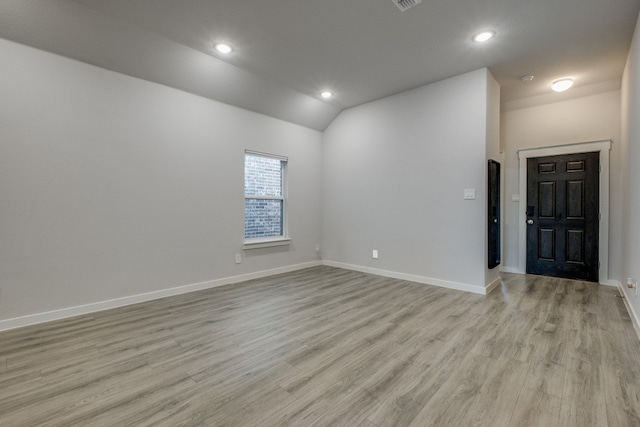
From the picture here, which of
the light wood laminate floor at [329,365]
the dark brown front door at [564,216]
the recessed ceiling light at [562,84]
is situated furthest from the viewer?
the dark brown front door at [564,216]

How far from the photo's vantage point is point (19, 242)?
2.70 metres

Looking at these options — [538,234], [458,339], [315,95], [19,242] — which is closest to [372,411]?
[458,339]

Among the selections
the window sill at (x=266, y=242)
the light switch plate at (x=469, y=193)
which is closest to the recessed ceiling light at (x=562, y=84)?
the light switch plate at (x=469, y=193)

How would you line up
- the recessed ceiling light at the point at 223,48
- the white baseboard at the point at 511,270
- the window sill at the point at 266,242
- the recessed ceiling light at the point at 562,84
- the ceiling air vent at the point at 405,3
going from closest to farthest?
1. the ceiling air vent at the point at 405,3
2. the recessed ceiling light at the point at 223,48
3. the recessed ceiling light at the point at 562,84
4. the window sill at the point at 266,242
5. the white baseboard at the point at 511,270

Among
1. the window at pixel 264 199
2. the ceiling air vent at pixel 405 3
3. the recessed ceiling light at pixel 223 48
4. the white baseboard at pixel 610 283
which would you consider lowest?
the white baseboard at pixel 610 283

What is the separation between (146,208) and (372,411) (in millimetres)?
3257

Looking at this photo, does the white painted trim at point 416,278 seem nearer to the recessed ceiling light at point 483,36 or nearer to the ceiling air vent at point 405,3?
the recessed ceiling light at point 483,36

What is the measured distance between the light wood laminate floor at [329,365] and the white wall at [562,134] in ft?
5.04

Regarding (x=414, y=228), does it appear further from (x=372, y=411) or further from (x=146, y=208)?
(x=146, y=208)

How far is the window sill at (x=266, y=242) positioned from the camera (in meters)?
4.46

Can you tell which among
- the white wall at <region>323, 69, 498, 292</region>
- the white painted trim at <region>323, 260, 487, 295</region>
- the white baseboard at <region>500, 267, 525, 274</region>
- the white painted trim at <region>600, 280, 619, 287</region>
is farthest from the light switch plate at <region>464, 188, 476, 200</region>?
the white painted trim at <region>600, 280, 619, 287</region>

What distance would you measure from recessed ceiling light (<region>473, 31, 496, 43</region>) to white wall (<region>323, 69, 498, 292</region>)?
70 cm

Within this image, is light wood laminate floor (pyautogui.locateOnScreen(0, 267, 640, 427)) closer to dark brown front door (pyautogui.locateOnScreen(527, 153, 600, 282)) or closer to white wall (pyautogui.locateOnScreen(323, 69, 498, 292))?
white wall (pyautogui.locateOnScreen(323, 69, 498, 292))

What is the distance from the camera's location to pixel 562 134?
4.57 m
